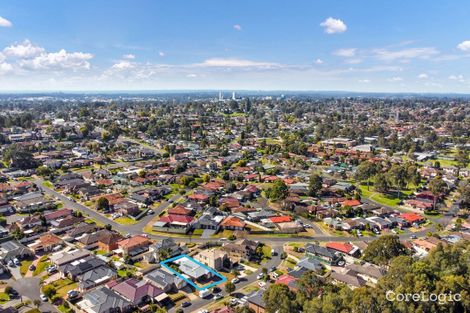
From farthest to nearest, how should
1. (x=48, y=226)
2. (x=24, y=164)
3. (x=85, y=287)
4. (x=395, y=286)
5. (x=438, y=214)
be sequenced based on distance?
(x=24, y=164) → (x=438, y=214) → (x=48, y=226) → (x=85, y=287) → (x=395, y=286)

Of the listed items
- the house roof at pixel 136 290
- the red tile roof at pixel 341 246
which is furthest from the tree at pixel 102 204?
the red tile roof at pixel 341 246

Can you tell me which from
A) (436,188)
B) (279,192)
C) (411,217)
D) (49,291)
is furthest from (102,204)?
(436,188)

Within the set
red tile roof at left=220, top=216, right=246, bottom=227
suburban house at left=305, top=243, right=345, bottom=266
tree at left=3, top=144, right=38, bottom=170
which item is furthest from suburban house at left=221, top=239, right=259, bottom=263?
tree at left=3, top=144, right=38, bottom=170

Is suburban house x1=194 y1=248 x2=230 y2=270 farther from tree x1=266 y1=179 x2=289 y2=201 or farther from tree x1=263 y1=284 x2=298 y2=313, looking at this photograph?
tree x1=266 y1=179 x2=289 y2=201

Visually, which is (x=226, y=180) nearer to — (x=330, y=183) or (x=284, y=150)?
(x=330, y=183)

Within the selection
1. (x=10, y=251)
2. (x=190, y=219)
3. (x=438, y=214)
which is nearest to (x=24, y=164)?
(x=10, y=251)
